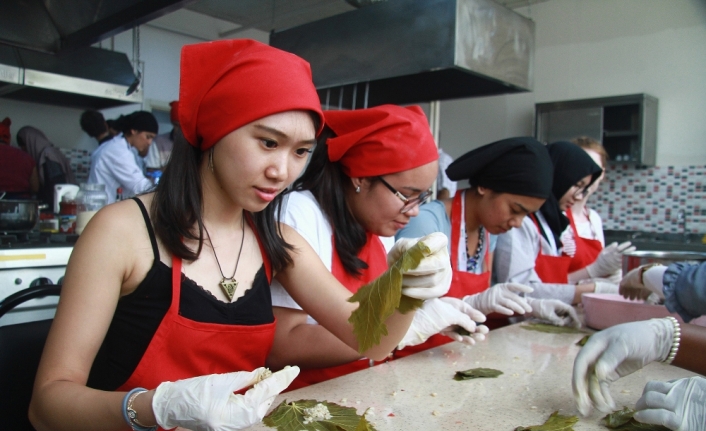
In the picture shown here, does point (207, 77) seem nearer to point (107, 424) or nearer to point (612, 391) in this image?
point (107, 424)

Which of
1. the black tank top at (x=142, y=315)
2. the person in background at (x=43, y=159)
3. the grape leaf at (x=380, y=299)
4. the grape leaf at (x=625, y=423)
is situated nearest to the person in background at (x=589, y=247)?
the grape leaf at (x=625, y=423)

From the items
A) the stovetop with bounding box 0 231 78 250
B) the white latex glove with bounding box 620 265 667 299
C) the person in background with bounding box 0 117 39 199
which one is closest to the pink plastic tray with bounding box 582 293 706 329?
the white latex glove with bounding box 620 265 667 299

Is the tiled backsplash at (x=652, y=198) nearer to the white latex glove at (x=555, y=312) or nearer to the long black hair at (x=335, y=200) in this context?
the white latex glove at (x=555, y=312)

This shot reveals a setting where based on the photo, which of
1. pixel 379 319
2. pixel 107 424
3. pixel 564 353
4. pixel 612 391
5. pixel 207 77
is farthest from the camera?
pixel 564 353

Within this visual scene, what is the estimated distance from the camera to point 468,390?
143 centimetres

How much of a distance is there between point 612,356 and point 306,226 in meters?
0.99

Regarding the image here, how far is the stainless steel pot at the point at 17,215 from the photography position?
283cm

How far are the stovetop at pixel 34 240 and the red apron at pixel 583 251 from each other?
3.09 meters

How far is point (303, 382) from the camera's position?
1.73 metres

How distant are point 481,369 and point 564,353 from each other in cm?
44

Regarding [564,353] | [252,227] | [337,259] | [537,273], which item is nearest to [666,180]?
[537,273]

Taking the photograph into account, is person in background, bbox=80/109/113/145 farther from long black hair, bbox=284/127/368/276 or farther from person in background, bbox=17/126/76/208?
long black hair, bbox=284/127/368/276

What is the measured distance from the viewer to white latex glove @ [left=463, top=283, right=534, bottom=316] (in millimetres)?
2067

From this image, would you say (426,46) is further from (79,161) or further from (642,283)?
(79,161)
